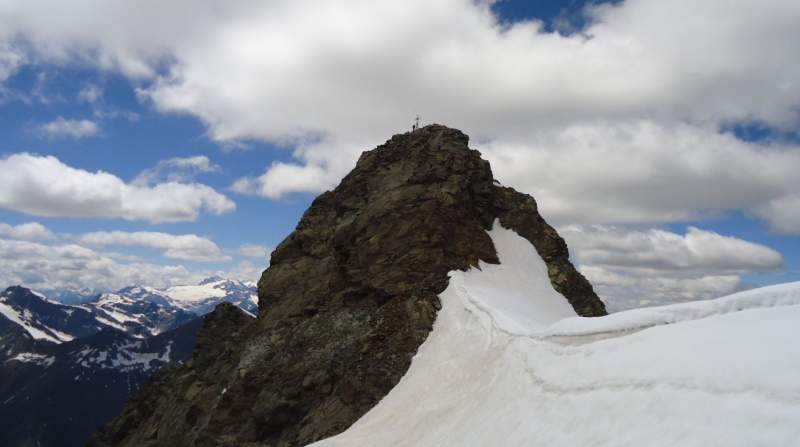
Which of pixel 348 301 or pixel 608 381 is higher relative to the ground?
pixel 348 301

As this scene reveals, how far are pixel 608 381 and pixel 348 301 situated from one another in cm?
2091

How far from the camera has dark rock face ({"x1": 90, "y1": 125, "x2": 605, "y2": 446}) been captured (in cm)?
2753

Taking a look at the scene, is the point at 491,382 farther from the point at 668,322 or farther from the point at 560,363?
the point at 668,322

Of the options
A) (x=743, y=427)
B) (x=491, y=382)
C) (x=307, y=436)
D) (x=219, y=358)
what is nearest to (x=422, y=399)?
(x=491, y=382)

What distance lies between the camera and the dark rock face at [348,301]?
27531 millimetres

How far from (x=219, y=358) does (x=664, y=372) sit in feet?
108

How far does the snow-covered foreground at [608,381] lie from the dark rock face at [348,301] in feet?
11.1

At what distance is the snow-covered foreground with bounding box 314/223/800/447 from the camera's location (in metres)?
8.84

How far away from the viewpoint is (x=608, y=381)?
12.4 metres

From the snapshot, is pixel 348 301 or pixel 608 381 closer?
pixel 608 381

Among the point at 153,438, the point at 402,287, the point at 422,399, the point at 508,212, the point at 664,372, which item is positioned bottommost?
the point at 153,438

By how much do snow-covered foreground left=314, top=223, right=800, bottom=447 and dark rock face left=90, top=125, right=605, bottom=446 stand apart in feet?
11.1

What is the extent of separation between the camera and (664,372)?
11.1 meters

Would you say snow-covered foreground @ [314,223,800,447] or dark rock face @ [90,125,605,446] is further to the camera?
dark rock face @ [90,125,605,446]
